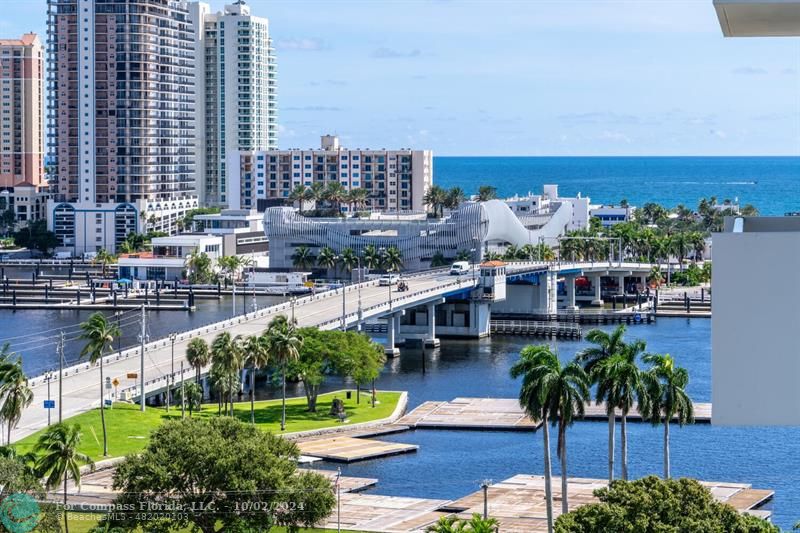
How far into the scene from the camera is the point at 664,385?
63.1 meters

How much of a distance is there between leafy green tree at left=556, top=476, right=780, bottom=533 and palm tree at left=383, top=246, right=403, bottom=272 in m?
125

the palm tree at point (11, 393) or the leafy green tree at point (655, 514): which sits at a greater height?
the palm tree at point (11, 393)

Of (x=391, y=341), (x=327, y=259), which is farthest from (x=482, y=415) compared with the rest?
(x=327, y=259)

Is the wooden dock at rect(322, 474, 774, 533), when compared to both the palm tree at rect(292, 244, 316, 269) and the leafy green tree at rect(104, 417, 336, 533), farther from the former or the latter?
the palm tree at rect(292, 244, 316, 269)

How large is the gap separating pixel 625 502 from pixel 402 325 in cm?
9072

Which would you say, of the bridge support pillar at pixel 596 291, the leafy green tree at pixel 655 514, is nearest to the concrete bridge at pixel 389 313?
the bridge support pillar at pixel 596 291

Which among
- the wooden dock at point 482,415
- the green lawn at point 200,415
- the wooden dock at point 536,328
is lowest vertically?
the wooden dock at point 482,415

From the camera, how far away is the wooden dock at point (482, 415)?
87.3 meters

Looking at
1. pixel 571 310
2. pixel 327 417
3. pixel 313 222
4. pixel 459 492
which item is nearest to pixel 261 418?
pixel 327 417

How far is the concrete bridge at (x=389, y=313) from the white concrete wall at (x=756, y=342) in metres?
67.9

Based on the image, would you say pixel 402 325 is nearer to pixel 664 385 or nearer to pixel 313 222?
Answer: pixel 313 222

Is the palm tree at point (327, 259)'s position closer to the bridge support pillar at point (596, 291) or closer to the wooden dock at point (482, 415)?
the bridge support pillar at point (596, 291)

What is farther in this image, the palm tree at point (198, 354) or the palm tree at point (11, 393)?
the palm tree at point (198, 354)

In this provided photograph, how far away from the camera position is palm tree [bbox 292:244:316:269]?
582 feet
